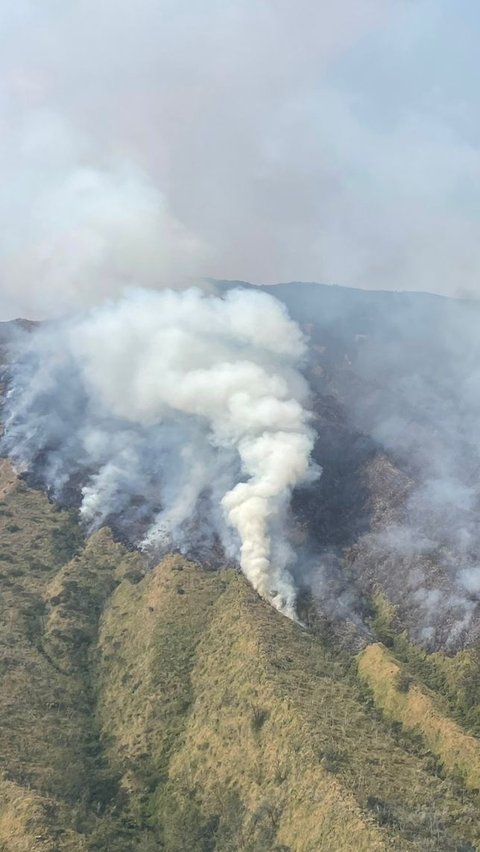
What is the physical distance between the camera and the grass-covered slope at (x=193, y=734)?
80062 mm

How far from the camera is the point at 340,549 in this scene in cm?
14738

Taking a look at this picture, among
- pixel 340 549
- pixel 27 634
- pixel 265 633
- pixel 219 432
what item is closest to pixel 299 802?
pixel 265 633

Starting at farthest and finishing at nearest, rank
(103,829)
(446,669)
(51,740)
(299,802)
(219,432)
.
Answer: (219,432) → (446,669) → (51,740) → (103,829) → (299,802)

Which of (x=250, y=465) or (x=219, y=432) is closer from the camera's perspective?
(x=250, y=465)

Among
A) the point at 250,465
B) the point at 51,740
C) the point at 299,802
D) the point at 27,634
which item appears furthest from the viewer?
the point at 250,465

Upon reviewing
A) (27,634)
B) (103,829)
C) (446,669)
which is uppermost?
(446,669)

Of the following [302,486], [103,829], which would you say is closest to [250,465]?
[302,486]

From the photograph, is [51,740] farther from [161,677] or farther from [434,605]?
[434,605]

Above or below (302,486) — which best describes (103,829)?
below

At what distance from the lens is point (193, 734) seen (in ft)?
325

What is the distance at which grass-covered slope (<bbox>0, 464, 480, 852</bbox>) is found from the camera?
8006 cm

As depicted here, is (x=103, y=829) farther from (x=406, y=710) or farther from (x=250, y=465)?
(x=250, y=465)

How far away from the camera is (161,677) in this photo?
10931cm

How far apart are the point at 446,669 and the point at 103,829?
51.4 m
